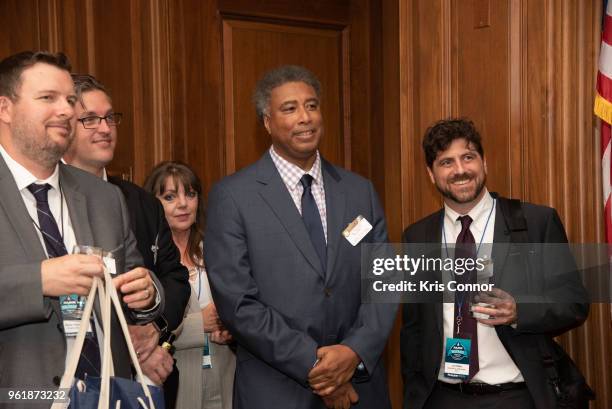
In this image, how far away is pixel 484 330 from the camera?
3.33 metres

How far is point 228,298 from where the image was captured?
332 cm

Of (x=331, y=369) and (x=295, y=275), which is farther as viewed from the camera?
(x=295, y=275)

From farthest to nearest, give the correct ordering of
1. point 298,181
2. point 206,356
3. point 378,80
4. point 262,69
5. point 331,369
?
point 378,80 → point 262,69 → point 206,356 → point 298,181 → point 331,369

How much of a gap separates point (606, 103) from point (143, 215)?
2.12 meters

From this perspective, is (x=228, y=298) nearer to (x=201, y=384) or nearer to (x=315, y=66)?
(x=201, y=384)

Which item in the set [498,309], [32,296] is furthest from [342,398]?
[32,296]

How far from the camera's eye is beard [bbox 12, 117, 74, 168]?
273 cm

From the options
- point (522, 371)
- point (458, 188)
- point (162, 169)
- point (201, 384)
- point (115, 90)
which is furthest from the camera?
point (115, 90)

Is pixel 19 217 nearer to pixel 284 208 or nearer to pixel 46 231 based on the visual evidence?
pixel 46 231

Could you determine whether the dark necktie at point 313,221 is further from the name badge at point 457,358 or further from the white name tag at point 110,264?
the white name tag at point 110,264

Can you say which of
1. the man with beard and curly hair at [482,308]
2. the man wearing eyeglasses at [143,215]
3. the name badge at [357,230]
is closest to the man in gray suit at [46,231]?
the man wearing eyeglasses at [143,215]

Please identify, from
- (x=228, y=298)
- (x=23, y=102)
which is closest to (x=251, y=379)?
(x=228, y=298)

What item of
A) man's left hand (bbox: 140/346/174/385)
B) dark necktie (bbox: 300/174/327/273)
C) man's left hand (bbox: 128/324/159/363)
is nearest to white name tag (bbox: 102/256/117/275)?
man's left hand (bbox: 128/324/159/363)

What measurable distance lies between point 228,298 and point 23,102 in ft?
3.47
